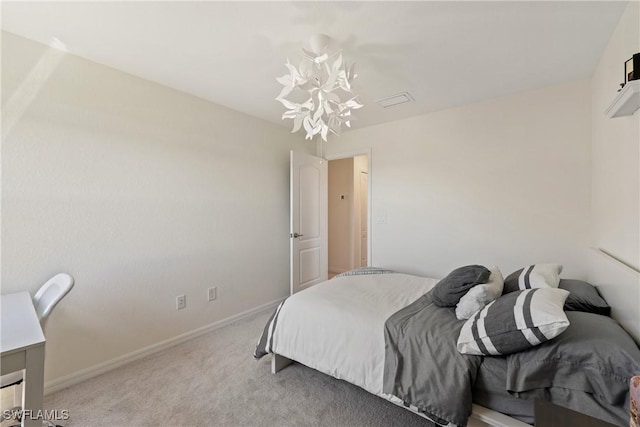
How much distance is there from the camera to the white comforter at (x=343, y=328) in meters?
1.58

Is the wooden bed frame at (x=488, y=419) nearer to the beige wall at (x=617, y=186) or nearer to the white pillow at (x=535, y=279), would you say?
the beige wall at (x=617, y=186)

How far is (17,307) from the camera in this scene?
147cm

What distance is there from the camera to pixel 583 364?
1098mm

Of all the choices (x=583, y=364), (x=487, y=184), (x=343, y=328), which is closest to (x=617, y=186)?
(x=487, y=184)

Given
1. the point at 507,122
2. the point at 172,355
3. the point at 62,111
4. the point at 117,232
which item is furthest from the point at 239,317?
the point at 507,122

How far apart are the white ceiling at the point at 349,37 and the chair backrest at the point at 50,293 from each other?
5.20 ft

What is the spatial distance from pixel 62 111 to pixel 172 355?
83.4 inches

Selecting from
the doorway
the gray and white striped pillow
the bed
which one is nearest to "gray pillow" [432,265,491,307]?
the bed

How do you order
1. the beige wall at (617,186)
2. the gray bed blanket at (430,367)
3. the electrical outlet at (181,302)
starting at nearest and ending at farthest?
the gray bed blanket at (430,367) < the beige wall at (617,186) < the electrical outlet at (181,302)

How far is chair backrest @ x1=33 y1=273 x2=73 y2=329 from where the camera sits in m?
1.52

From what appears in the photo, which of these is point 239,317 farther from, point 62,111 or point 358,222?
point 358,222

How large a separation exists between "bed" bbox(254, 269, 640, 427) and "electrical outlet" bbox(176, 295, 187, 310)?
A: 1051mm

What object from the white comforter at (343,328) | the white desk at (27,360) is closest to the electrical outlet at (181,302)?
the white comforter at (343,328)

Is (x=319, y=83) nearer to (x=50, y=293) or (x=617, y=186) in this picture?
(x=617, y=186)
